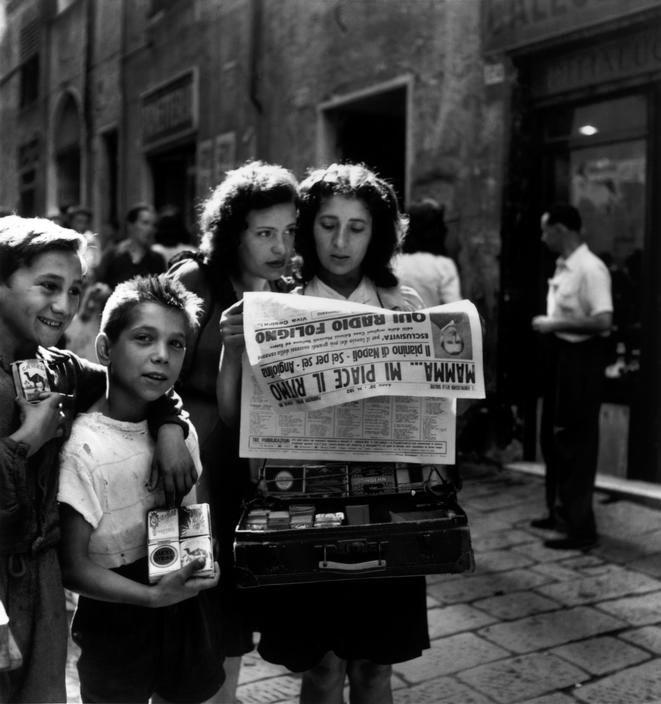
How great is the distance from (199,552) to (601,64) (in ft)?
15.7

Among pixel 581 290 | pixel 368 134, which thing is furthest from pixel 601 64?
pixel 368 134

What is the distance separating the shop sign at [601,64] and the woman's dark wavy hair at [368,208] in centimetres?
365

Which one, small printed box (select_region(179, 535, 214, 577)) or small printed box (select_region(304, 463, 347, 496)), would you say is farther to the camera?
small printed box (select_region(304, 463, 347, 496))

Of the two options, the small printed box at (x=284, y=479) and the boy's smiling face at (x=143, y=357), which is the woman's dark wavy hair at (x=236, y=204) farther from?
the small printed box at (x=284, y=479)

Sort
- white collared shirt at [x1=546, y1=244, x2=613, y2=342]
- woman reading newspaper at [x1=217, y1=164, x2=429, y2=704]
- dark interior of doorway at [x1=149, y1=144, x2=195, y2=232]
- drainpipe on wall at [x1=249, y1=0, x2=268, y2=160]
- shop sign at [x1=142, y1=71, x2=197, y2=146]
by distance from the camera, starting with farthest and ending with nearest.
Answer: dark interior of doorway at [x1=149, y1=144, x2=195, y2=232] < shop sign at [x1=142, y1=71, x2=197, y2=146] < drainpipe on wall at [x1=249, y1=0, x2=268, y2=160] < white collared shirt at [x1=546, y1=244, x2=613, y2=342] < woman reading newspaper at [x1=217, y1=164, x2=429, y2=704]

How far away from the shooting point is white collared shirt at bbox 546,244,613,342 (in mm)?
4793

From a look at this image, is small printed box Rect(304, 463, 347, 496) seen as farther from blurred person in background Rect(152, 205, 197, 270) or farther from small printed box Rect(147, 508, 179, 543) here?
blurred person in background Rect(152, 205, 197, 270)

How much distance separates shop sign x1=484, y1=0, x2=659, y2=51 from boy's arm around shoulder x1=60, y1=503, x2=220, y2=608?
14.9ft

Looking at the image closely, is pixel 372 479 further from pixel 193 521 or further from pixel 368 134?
pixel 368 134

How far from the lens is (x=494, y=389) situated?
6336 mm

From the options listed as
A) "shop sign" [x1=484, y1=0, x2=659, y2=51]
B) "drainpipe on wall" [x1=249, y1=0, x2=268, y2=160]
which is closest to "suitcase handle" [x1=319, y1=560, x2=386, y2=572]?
"shop sign" [x1=484, y1=0, x2=659, y2=51]

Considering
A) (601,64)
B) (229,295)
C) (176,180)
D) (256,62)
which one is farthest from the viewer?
(176,180)

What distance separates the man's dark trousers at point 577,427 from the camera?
474 cm

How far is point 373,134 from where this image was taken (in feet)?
28.0
